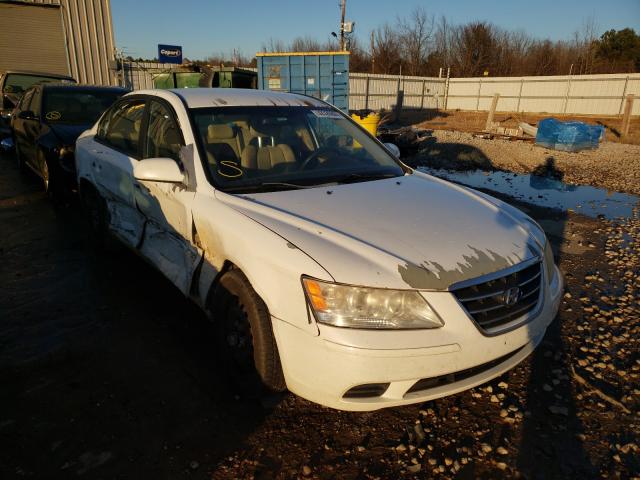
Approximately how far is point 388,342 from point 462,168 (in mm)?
8644

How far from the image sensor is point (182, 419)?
227 centimetres

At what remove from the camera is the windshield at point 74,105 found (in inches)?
246

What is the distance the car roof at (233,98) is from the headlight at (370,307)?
6.17 feet

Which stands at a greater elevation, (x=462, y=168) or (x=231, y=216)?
(x=231, y=216)

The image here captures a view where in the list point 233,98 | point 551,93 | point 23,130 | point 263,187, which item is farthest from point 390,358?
point 551,93

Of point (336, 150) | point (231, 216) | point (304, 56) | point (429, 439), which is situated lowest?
point (429, 439)

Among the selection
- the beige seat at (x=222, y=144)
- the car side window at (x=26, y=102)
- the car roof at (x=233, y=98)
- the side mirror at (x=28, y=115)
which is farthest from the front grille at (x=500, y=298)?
the car side window at (x=26, y=102)

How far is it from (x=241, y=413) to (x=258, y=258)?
872 mm

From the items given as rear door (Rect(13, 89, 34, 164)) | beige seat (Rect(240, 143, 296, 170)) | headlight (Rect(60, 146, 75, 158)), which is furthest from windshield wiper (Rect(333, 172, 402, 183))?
rear door (Rect(13, 89, 34, 164))

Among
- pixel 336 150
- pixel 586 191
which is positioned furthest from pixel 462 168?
pixel 336 150

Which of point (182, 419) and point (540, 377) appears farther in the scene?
point (540, 377)

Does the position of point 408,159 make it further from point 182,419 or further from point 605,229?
point 182,419

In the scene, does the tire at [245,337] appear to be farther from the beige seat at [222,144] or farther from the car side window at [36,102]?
the car side window at [36,102]

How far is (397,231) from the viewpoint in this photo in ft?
7.25
